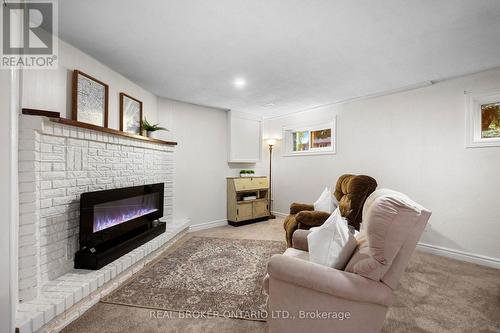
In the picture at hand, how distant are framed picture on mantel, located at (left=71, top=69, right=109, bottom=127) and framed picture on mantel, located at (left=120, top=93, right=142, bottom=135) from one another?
0.99ft

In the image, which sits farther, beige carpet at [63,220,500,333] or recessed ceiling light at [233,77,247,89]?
recessed ceiling light at [233,77,247,89]

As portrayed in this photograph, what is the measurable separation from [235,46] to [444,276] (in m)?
3.24

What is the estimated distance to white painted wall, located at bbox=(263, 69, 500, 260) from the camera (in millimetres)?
2713

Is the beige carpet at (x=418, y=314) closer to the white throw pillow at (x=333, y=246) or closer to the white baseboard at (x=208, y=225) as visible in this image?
the white throw pillow at (x=333, y=246)

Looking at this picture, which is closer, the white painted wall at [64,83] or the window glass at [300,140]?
the white painted wall at [64,83]

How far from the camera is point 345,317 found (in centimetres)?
123

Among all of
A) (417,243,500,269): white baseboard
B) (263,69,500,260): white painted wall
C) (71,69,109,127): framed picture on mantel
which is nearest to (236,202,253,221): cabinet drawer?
(263,69,500,260): white painted wall

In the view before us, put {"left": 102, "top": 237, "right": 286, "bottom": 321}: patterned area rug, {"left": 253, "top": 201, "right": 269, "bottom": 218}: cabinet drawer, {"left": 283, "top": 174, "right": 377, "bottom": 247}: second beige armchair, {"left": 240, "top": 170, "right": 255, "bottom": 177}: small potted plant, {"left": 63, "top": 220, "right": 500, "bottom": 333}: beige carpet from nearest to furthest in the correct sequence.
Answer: {"left": 63, "top": 220, "right": 500, "bottom": 333}: beige carpet
{"left": 102, "top": 237, "right": 286, "bottom": 321}: patterned area rug
{"left": 283, "top": 174, "right": 377, "bottom": 247}: second beige armchair
{"left": 253, "top": 201, "right": 269, "bottom": 218}: cabinet drawer
{"left": 240, "top": 170, "right": 255, "bottom": 177}: small potted plant

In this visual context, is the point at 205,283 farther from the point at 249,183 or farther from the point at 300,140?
the point at 300,140

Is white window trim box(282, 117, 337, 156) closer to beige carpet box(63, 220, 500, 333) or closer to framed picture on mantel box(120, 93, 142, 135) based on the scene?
beige carpet box(63, 220, 500, 333)

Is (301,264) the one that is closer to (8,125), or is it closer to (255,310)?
(255,310)

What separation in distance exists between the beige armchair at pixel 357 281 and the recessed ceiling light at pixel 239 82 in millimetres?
2391

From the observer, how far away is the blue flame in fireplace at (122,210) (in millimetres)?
2284

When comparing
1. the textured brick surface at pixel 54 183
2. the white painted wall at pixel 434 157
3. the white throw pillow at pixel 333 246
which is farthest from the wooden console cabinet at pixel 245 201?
the white throw pillow at pixel 333 246
